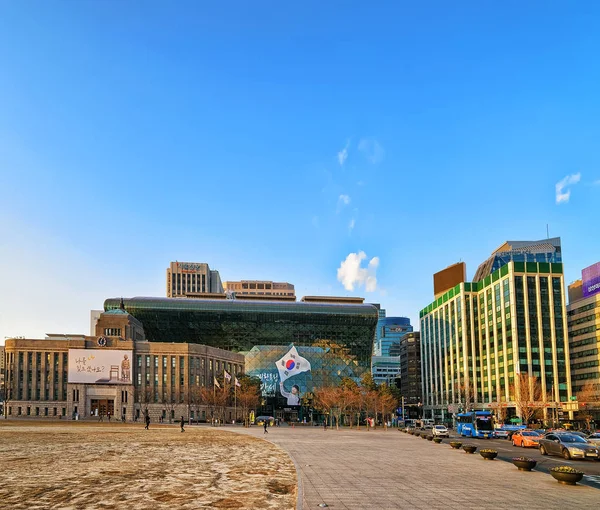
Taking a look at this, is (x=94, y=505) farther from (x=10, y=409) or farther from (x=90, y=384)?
(x=10, y=409)

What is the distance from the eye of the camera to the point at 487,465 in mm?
31109

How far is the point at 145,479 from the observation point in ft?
76.5

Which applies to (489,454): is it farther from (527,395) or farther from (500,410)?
(500,410)

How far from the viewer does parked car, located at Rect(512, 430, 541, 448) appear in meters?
50.9

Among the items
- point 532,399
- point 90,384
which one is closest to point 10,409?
point 90,384

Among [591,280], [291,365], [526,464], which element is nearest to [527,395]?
[591,280]

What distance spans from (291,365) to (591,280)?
75.9 meters

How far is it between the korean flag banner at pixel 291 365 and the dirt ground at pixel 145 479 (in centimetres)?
12870

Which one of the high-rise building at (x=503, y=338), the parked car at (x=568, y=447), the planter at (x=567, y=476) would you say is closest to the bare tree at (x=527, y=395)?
the high-rise building at (x=503, y=338)

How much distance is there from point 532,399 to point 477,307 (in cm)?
3900

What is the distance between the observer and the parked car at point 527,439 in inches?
2003

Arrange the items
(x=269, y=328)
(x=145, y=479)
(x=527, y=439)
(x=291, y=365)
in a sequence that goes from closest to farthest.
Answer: (x=145, y=479), (x=527, y=439), (x=291, y=365), (x=269, y=328)

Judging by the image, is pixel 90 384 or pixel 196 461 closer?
pixel 196 461

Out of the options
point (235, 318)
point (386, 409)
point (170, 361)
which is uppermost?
point (235, 318)
